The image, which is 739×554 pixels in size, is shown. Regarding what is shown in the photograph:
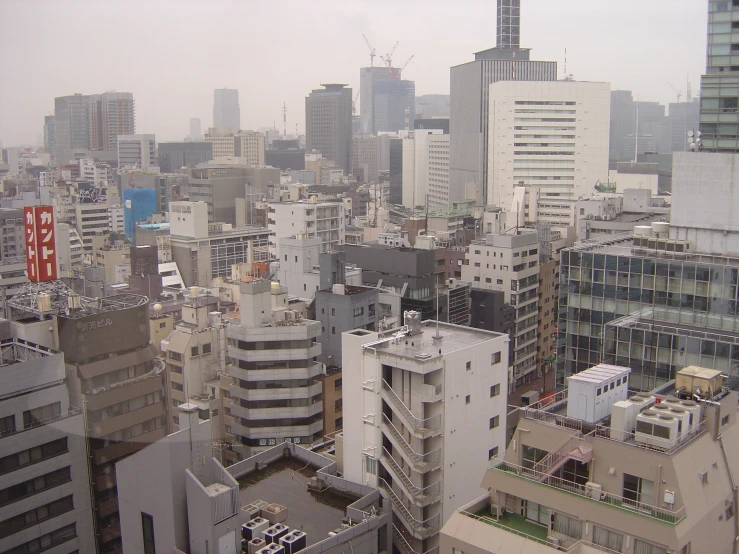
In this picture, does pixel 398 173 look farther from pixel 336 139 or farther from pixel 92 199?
pixel 92 199

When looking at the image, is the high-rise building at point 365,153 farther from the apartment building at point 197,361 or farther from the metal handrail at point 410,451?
the metal handrail at point 410,451

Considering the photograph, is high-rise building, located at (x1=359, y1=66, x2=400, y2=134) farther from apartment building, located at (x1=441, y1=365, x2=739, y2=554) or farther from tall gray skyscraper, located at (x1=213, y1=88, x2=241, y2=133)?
apartment building, located at (x1=441, y1=365, x2=739, y2=554)

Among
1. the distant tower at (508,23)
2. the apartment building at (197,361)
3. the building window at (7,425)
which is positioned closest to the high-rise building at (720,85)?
the apartment building at (197,361)

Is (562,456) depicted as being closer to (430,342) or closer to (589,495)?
(589,495)

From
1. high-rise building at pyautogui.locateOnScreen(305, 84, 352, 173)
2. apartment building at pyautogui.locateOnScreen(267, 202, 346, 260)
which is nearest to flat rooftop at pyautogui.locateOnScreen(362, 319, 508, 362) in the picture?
apartment building at pyautogui.locateOnScreen(267, 202, 346, 260)

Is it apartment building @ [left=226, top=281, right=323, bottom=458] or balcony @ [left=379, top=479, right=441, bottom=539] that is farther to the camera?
apartment building @ [left=226, top=281, right=323, bottom=458]

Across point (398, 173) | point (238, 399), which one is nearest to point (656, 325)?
point (238, 399)
